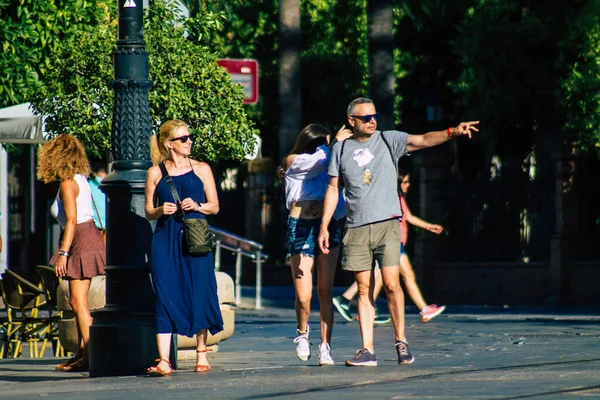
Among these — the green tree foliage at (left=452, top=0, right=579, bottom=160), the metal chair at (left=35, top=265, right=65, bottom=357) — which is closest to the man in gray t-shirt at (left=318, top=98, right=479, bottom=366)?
the metal chair at (left=35, top=265, right=65, bottom=357)

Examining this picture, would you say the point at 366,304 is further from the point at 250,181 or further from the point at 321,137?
the point at 250,181

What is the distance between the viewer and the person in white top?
10984 mm

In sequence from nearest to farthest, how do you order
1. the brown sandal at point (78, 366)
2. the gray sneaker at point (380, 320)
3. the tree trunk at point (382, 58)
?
1. the brown sandal at point (78, 366)
2. the gray sneaker at point (380, 320)
3. the tree trunk at point (382, 58)

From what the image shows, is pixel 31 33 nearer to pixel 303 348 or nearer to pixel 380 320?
pixel 380 320

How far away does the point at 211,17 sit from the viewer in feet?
55.7

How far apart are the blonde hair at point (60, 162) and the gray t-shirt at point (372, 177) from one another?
6.93 ft

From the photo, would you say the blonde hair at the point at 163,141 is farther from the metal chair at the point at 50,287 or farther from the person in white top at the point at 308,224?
the metal chair at the point at 50,287

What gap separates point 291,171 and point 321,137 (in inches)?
13.1

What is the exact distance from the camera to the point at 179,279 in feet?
33.7

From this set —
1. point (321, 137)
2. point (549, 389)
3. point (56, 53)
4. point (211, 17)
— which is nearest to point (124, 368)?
point (321, 137)

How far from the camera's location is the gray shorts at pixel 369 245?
1052cm

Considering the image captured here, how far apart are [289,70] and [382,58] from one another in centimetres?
428

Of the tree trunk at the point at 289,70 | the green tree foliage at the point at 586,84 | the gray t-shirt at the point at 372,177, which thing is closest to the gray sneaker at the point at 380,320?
the green tree foliage at the point at 586,84

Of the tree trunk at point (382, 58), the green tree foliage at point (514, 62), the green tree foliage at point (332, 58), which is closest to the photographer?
the tree trunk at point (382, 58)
